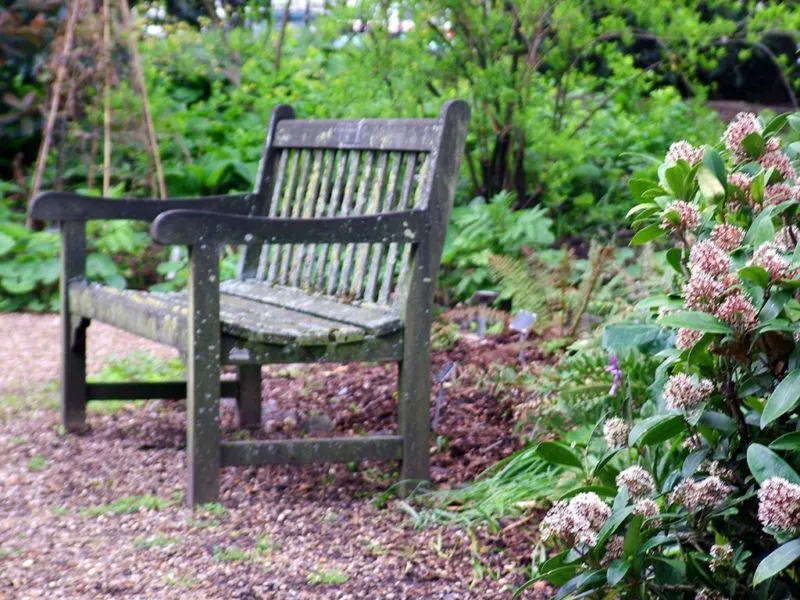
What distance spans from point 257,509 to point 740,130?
191 cm

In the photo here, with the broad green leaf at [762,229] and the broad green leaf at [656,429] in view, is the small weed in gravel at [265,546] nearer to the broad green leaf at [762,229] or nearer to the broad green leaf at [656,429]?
the broad green leaf at [656,429]

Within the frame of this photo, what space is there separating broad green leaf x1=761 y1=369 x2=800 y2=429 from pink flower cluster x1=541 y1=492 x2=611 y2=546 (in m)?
0.34

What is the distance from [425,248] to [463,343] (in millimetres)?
1674

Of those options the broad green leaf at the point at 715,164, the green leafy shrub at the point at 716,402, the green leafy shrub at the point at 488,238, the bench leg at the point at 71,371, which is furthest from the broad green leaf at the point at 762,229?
the green leafy shrub at the point at 488,238

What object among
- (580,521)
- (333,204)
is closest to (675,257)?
(580,521)

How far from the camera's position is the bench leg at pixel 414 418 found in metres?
3.53

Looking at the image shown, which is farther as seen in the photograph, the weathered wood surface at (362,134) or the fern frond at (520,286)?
the fern frond at (520,286)

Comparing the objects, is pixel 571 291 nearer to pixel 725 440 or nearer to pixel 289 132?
pixel 289 132

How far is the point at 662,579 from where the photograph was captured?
2.09m

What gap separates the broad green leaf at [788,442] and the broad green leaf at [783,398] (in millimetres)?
66

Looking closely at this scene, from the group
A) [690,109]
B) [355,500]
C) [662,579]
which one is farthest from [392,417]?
[690,109]

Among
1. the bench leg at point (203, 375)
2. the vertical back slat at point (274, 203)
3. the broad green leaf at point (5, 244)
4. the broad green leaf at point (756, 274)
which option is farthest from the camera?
the broad green leaf at point (5, 244)

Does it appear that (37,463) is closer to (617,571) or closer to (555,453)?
(555,453)

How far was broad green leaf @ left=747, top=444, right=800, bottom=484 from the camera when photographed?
5.88 ft
